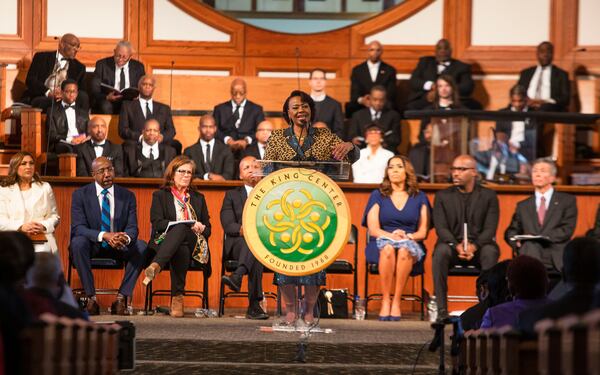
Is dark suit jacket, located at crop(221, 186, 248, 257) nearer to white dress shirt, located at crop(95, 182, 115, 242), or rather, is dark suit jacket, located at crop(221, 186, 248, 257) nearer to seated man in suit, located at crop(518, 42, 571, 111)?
white dress shirt, located at crop(95, 182, 115, 242)

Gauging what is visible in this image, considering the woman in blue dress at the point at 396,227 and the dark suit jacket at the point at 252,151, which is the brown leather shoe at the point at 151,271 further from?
Result: the dark suit jacket at the point at 252,151

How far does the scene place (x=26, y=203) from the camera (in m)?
8.57

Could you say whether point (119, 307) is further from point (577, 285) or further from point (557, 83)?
point (577, 285)

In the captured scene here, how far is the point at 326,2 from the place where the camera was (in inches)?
493

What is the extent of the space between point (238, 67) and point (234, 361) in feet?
21.1

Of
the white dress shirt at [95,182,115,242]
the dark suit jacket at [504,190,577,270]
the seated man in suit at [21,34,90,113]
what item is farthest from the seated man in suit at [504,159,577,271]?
the seated man in suit at [21,34,90,113]

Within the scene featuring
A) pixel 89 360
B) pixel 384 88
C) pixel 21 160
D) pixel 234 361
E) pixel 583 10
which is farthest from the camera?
pixel 583 10

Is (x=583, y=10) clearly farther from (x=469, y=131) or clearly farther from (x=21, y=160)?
(x=21, y=160)

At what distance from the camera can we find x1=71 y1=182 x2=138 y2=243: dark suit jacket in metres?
8.74

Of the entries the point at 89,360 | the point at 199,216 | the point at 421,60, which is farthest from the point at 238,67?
the point at 89,360

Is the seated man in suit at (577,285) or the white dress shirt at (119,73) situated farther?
the white dress shirt at (119,73)

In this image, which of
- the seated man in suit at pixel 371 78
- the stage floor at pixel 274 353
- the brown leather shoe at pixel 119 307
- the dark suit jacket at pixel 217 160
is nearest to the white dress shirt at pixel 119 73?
the dark suit jacket at pixel 217 160

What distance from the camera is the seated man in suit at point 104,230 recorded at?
8562 millimetres

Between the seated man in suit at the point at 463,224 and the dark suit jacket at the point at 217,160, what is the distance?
6.06ft
